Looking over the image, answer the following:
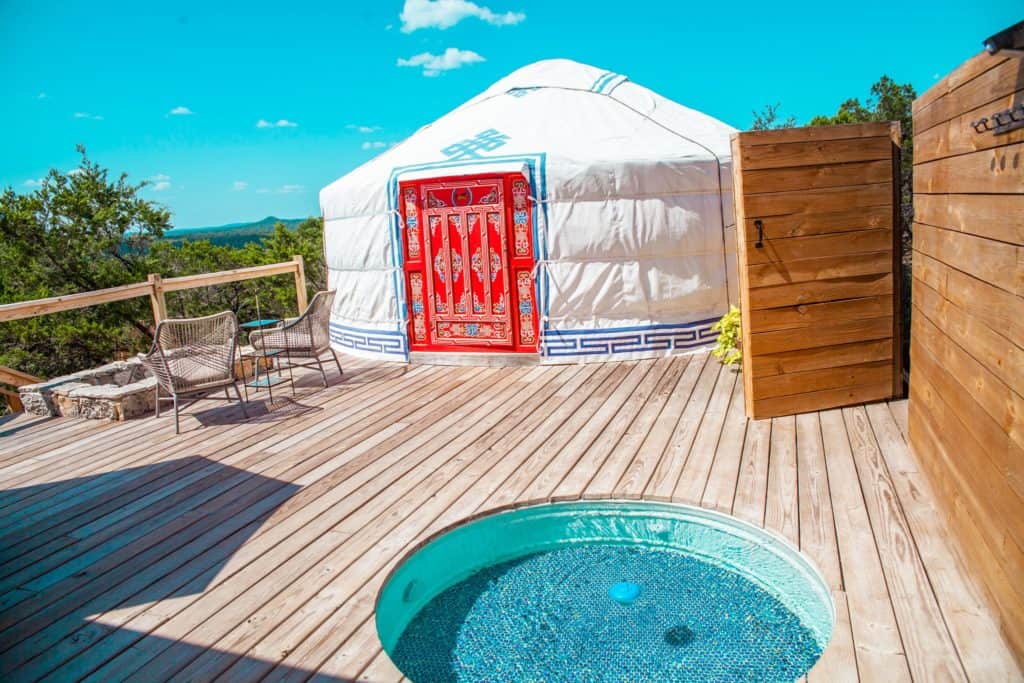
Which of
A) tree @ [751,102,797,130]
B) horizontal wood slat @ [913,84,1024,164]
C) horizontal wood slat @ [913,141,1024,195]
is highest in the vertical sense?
tree @ [751,102,797,130]

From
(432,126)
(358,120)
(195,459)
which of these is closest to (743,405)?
(195,459)

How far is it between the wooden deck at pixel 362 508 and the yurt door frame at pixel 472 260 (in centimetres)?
86

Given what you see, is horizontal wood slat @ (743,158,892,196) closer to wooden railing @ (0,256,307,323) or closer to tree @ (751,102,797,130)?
wooden railing @ (0,256,307,323)

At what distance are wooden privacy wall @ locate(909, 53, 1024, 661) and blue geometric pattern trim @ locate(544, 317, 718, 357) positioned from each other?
101 inches

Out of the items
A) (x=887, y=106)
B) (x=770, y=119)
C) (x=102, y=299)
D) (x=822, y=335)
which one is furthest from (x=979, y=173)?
(x=770, y=119)

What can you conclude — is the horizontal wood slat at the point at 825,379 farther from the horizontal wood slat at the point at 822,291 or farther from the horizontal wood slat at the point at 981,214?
the horizontal wood slat at the point at 981,214

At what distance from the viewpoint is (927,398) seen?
2461 millimetres

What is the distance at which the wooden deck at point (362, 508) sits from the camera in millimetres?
1776

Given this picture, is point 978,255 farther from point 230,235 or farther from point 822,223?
point 230,235

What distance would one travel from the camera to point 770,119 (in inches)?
541

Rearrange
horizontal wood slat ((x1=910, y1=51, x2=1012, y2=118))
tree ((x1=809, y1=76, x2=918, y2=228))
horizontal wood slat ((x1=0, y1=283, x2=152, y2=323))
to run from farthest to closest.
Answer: tree ((x1=809, y1=76, x2=918, y2=228)) < horizontal wood slat ((x1=0, y1=283, x2=152, y2=323)) < horizontal wood slat ((x1=910, y1=51, x2=1012, y2=118))

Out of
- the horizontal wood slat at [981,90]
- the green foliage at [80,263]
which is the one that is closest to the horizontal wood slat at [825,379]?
the horizontal wood slat at [981,90]

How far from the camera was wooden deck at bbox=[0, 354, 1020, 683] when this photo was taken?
178 centimetres

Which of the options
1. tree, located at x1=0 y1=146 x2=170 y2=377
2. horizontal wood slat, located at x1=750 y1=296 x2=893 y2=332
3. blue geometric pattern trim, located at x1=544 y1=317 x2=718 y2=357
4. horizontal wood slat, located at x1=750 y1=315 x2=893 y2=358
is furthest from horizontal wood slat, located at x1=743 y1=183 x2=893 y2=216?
tree, located at x1=0 y1=146 x2=170 y2=377
